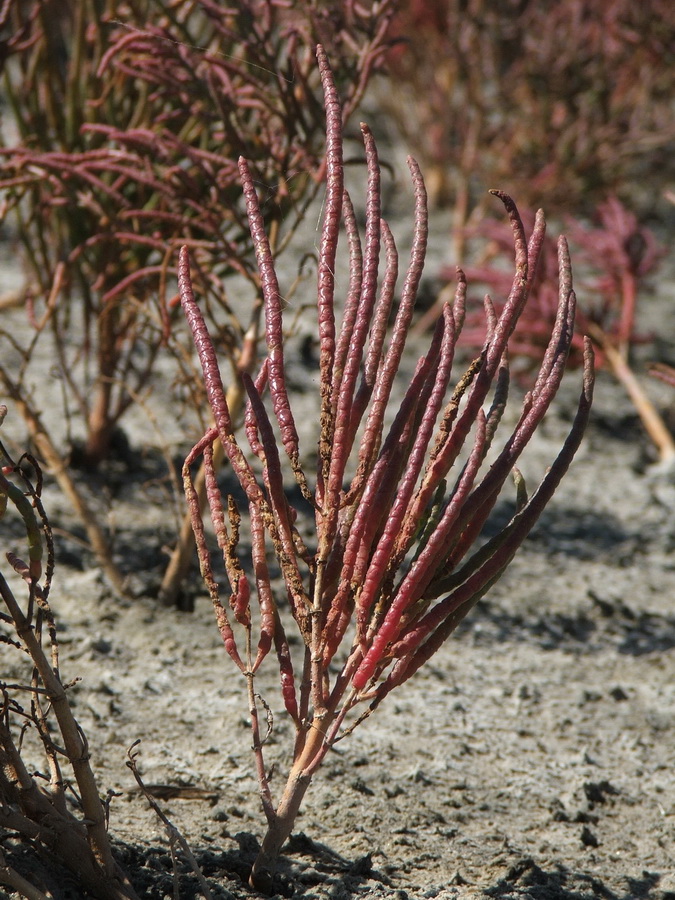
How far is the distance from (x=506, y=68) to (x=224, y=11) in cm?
415

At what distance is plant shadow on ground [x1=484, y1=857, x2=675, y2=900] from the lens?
1704 millimetres

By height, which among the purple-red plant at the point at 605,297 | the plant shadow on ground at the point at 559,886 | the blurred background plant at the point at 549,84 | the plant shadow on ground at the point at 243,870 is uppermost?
the blurred background plant at the point at 549,84

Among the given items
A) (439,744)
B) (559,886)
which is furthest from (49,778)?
(439,744)

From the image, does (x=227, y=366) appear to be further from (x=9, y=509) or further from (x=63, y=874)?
(x=63, y=874)

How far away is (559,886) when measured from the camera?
5.72ft

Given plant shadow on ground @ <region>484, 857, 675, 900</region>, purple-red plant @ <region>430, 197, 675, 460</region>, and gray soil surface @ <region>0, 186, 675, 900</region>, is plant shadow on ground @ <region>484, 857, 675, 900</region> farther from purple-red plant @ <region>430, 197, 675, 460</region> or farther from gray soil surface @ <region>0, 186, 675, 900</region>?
purple-red plant @ <region>430, 197, 675, 460</region>

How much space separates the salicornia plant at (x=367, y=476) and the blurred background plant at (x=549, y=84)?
4014mm

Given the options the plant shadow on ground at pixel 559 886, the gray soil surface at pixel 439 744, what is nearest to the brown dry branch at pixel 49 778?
the gray soil surface at pixel 439 744

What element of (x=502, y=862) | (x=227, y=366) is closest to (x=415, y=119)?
(x=227, y=366)

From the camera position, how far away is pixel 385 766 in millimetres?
2186

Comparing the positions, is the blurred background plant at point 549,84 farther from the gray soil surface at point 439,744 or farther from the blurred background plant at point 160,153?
the gray soil surface at point 439,744

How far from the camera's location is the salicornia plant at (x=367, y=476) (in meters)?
1.42

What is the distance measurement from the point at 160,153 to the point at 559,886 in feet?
6.31

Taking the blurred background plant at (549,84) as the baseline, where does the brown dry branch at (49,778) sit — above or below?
below
